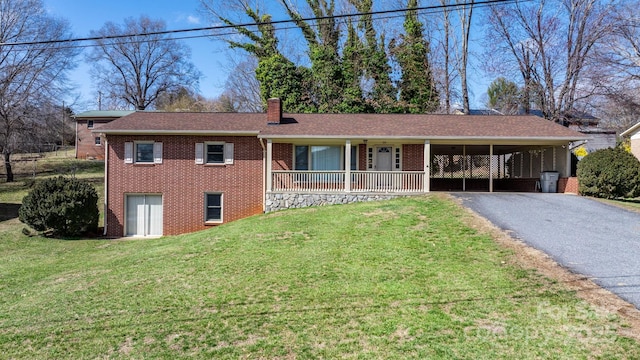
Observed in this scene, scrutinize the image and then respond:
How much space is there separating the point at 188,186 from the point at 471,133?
11951mm

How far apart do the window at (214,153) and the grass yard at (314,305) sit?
22.3 feet

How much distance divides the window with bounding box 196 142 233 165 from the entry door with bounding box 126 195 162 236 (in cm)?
252

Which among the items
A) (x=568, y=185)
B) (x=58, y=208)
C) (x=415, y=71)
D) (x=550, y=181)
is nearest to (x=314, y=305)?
(x=58, y=208)

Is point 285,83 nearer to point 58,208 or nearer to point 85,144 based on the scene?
point 58,208

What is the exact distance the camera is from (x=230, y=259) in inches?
343

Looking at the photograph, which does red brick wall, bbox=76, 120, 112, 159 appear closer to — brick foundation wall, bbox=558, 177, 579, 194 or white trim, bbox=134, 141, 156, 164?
white trim, bbox=134, 141, 156, 164

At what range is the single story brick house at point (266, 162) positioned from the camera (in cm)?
1564

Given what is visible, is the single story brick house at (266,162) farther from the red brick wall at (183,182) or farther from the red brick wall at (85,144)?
the red brick wall at (85,144)

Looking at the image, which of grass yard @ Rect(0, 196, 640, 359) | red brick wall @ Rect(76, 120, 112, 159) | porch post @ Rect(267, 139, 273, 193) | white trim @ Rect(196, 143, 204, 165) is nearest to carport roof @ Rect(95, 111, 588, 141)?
porch post @ Rect(267, 139, 273, 193)

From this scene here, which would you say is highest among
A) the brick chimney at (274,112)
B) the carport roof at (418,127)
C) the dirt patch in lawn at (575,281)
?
the brick chimney at (274,112)

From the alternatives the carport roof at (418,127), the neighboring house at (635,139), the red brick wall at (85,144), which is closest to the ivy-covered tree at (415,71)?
the carport roof at (418,127)

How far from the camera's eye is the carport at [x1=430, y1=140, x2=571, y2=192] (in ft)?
57.8

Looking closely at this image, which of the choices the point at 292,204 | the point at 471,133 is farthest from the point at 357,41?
the point at 292,204

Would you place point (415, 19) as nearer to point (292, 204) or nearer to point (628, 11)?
point (628, 11)
